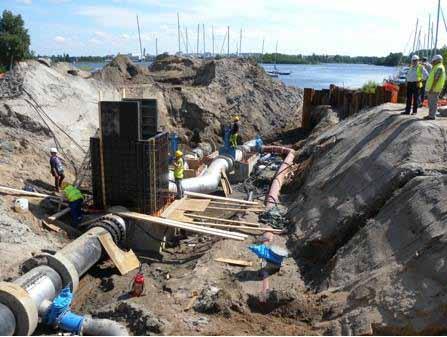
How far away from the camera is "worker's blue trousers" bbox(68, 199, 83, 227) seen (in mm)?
12984

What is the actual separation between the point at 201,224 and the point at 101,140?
3724 mm

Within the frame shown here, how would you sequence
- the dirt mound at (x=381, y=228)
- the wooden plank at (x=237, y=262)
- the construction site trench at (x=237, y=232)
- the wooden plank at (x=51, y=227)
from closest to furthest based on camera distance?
the dirt mound at (x=381, y=228), the construction site trench at (x=237, y=232), the wooden plank at (x=237, y=262), the wooden plank at (x=51, y=227)

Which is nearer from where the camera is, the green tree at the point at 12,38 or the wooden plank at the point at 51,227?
the wooden plank at the point at 51,227

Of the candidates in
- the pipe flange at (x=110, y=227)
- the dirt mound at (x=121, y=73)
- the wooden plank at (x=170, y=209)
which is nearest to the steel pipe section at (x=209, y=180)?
the wooden plank at (x=170, y=209)

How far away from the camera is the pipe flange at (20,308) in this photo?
798 cm

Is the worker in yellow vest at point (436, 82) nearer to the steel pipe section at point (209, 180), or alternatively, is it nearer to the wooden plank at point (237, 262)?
the wooden plank at point (237, 262)

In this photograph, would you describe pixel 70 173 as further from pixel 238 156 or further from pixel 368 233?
pixel 368 233

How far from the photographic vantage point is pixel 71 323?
27.5 ft

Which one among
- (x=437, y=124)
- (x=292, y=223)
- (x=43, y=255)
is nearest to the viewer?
(x=43, y=255)

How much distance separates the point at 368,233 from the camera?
9906 mm

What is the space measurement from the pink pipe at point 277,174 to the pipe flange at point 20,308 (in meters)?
8.81

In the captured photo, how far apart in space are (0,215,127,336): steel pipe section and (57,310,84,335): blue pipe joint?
404 mm

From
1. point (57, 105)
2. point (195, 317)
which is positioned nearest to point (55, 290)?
point (195, 317)

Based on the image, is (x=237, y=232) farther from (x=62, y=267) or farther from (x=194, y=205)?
(x=62, y=267)
